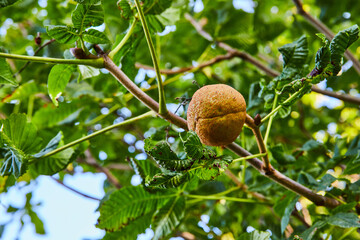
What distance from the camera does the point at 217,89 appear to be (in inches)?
30.4

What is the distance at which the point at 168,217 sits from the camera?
1.15 metres

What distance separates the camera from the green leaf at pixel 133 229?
3.77 feet

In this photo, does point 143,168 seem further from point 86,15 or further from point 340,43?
point 340,43

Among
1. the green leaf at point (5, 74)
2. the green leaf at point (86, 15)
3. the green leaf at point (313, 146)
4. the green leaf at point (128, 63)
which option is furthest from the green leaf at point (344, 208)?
the green leaf at point (5, 74)

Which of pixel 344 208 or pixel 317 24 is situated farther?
pixel 317 24

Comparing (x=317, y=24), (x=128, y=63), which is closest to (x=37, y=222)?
(x=128, y=63)

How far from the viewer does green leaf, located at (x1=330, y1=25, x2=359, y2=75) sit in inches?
28.6

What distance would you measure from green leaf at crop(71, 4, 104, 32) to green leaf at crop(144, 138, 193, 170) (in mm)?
333

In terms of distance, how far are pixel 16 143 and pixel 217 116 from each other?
2.02ft

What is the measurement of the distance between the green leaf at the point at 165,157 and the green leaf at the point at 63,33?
→ 0.32m

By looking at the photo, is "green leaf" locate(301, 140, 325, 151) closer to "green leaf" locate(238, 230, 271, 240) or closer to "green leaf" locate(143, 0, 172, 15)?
"green leaf" locate(238, 230, 271, 240)

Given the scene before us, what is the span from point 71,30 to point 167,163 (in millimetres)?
388

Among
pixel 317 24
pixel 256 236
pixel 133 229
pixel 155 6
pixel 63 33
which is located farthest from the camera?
pixel 317 24

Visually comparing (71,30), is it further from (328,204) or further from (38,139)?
(328,204)
